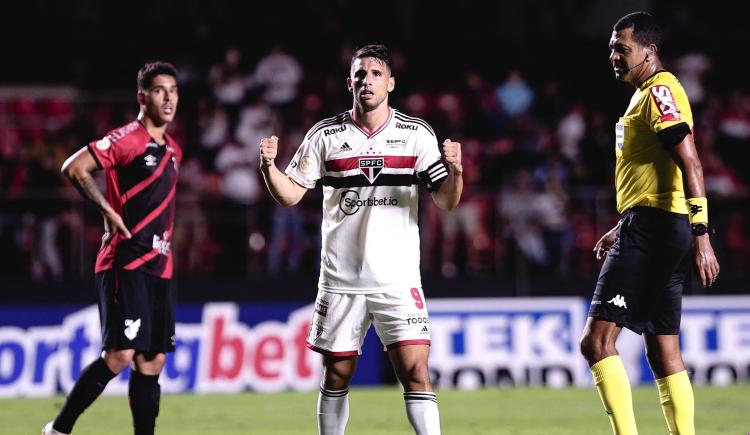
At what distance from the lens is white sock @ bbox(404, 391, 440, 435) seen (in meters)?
6.29

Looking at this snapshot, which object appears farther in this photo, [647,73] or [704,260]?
A: [647,73]

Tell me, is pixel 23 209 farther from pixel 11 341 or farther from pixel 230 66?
pixel 230 66

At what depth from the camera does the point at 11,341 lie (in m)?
12.4

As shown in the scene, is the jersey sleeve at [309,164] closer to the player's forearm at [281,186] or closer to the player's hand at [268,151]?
the player's forearm at [281,186]

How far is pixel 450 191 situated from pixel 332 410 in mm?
1394

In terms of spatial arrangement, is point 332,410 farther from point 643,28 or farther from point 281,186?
point 643,28

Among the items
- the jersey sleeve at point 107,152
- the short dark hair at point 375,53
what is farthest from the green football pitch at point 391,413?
→ the short dark hair at point 375,53

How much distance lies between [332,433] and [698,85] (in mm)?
12449

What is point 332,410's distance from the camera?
21.5ft

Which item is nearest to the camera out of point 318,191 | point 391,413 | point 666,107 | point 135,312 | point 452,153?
point 452,153

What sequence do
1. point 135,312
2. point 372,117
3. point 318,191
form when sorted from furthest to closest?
point 318,191 < point 135,312 < point 372,117

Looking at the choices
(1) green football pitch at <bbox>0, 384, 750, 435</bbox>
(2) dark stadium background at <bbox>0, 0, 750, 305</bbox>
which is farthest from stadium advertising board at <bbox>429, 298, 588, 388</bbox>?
(2) dark stadium background at <bbox>0, 0, 750, 305</bbox>

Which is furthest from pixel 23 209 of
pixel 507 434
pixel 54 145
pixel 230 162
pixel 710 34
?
pixel 710 34

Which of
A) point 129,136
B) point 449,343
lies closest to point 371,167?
point 129,136
